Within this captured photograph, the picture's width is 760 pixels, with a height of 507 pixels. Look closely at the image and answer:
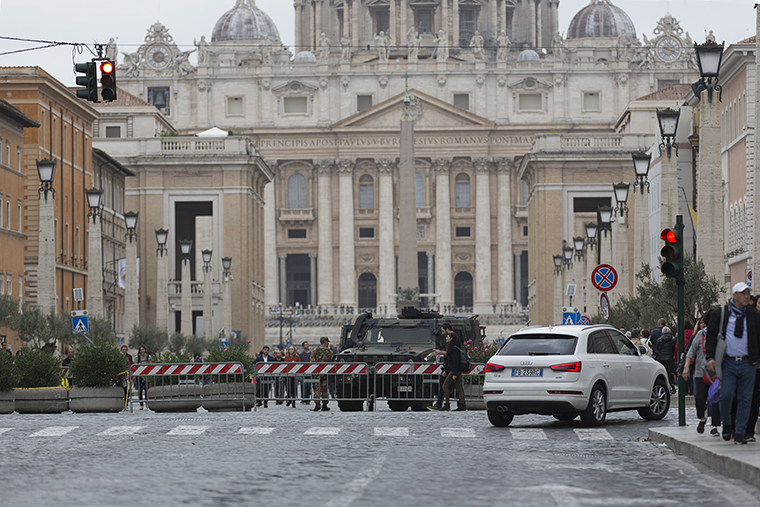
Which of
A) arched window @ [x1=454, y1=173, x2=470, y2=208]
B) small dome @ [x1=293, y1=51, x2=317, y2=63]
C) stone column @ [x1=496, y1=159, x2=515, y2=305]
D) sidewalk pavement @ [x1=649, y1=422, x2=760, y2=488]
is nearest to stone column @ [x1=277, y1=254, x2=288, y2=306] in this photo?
arched window @ [x1=454, y1=173, x2=470, y2=208]

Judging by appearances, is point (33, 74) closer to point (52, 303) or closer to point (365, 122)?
point (52, 303)

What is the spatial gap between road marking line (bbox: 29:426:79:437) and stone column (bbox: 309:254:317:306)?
104320 millimetres

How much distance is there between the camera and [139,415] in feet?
84.2

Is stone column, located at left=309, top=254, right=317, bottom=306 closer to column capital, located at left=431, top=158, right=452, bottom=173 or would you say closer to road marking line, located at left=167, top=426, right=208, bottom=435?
column capital, located at left=431, top=158, right=452, bottom=173

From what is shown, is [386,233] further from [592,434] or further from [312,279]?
[592,434]

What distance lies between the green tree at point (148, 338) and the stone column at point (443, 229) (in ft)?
222

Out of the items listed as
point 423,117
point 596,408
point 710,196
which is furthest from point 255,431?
point 423,117

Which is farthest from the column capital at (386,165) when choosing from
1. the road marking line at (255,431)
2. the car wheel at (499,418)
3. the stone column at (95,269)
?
the road marking line at (255,431)

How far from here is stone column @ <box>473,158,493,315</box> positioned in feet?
403

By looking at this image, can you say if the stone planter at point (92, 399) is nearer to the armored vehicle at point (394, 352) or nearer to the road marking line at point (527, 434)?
the armored vehicle at point (394, 352)

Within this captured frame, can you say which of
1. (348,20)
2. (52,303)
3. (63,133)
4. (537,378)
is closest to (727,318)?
(537,378)

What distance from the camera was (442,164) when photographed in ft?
404

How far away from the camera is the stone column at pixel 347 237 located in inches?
4884

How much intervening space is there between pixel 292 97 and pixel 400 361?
9726 cm
